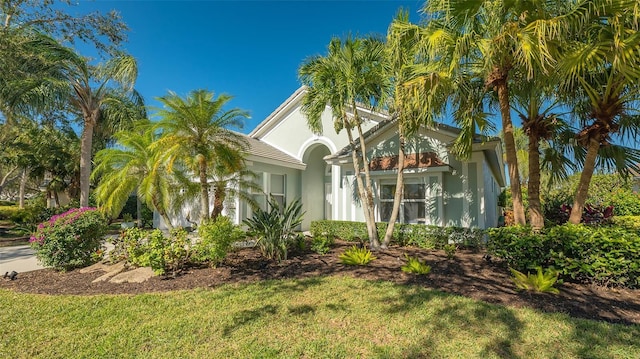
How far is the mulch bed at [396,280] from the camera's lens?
196 inches

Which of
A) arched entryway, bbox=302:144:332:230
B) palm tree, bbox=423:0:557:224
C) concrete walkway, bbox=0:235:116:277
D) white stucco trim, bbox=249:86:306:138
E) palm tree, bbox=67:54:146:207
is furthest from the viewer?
arched entryway, bbox=302:144:332:230

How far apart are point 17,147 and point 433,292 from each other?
26248 millimetres

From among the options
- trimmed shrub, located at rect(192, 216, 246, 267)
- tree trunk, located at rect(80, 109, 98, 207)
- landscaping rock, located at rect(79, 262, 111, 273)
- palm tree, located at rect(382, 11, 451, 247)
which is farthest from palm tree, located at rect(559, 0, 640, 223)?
tree trunk, located at rect(80, 109, 98, 207)

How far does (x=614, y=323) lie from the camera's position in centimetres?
433

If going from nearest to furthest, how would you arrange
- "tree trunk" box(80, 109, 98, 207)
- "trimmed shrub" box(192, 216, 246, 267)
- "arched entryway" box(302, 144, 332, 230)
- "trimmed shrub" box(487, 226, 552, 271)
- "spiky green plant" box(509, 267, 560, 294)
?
"spiky green plant" box(509, 267, 560, 294)
"trimmed shrub" box(487, 226, 552, 271)
"trimmed shrub" box(192, 216, 246, 267)
"tree trunk" box(80, 109, 98, 207)
"arched entryway" box(302, 144, 332, 230)

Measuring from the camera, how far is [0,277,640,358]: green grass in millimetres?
3684

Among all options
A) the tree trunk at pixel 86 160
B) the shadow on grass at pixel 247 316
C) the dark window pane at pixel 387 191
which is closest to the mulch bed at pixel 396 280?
the shadow on grass at pixel 247 316

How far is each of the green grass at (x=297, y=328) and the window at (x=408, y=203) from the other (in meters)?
6.05

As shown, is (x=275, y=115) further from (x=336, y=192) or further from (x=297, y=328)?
(x=297, y=328)

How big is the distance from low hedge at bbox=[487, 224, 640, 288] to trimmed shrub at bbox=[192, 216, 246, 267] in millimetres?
6688

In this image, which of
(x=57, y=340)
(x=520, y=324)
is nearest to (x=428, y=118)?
(x=520, y=324)

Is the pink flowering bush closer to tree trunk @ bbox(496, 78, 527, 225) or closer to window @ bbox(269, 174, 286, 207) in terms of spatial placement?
window @ bbox(269, 174, 286, 207)

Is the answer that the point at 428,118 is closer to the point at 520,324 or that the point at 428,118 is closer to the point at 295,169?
the point at 520,324

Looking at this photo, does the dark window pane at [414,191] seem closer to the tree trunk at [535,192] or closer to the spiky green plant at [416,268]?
the tree trunk at [535,192]
